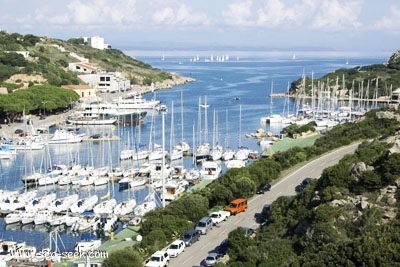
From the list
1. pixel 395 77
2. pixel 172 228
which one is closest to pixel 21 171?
pixel 172 228

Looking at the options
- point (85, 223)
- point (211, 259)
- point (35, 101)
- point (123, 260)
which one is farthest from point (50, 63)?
point (211, 259)

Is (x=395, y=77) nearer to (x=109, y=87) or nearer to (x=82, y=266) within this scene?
(x=109, y=87)

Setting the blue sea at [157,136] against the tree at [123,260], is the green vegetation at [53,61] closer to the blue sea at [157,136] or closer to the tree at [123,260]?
the blue sea at [157,136]

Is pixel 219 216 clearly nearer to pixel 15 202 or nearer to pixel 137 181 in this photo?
pixel 15 202

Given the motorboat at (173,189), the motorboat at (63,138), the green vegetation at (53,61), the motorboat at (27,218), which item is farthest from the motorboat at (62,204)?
the green vegetation at (53,61)

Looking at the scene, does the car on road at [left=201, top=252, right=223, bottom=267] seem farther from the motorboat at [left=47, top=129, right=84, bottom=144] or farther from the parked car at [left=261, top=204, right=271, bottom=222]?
the motorboat at [left=47, top=129, right=84, bottom=144]

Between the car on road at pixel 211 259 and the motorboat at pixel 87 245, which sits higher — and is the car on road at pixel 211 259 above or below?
above

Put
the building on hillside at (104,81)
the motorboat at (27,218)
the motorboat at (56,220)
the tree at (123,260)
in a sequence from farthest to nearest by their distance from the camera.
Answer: the building on hillside at (104,81) → the motorboat at (27,218) → the motorboat at (56,220) → the tree at (123,260)
